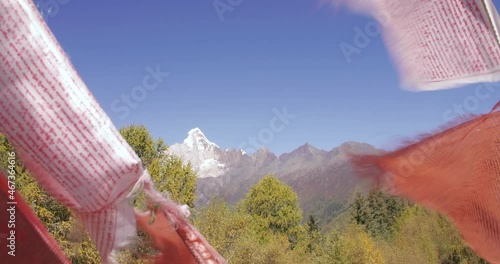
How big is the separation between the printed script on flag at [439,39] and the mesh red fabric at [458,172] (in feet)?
1.50

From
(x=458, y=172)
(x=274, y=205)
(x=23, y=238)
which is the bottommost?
(x=274, y=205)

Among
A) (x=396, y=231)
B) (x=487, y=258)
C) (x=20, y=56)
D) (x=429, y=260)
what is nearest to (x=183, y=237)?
(x=20, y=56)

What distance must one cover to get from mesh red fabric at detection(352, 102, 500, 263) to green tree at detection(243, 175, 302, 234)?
49.6 meters

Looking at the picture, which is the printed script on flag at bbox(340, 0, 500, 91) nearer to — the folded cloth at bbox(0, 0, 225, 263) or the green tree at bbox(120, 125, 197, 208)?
the folded cloth at bbox(0, 0, 225, 263)

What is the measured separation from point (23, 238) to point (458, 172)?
1527 mm

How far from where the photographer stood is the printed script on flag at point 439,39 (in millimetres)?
1307

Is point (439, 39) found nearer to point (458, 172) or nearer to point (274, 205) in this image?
point (458, 172)

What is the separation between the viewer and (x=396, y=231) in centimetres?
6231

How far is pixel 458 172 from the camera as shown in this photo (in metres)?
1.90

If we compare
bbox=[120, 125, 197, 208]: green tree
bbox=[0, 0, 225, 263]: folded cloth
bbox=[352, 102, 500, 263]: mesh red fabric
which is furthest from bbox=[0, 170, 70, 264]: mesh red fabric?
bbox=[120, 125, 197, 208]: green tree

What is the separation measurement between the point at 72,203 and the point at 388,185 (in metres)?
1.22

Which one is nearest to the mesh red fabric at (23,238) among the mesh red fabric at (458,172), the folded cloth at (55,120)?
the folded cloth at (55,120)

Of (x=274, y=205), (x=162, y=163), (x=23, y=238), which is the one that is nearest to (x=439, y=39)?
(x=23, y=238)

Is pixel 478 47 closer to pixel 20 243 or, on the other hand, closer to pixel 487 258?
pixel 487 258
